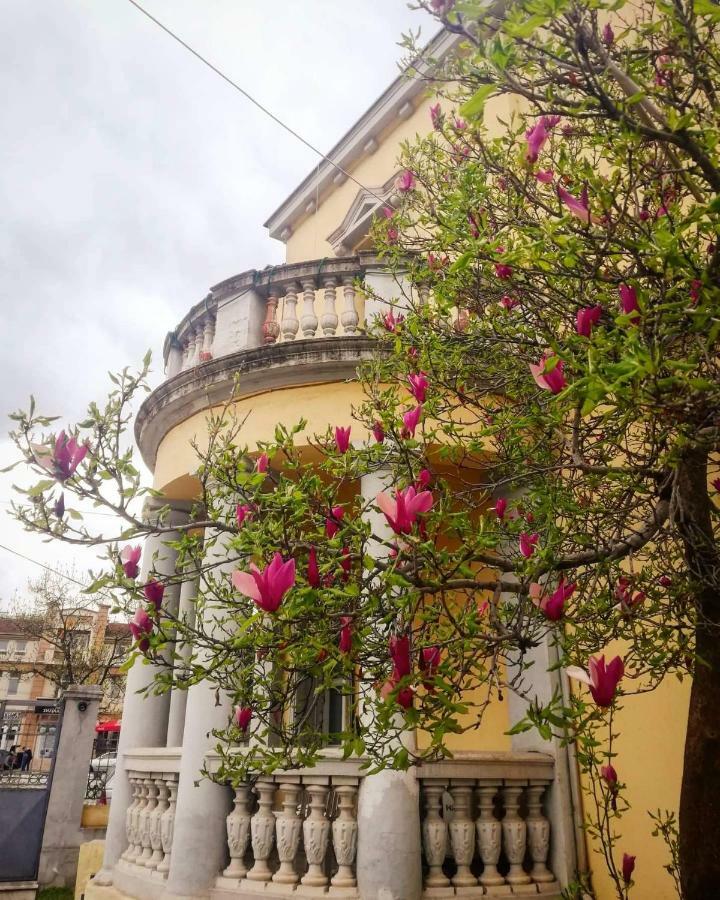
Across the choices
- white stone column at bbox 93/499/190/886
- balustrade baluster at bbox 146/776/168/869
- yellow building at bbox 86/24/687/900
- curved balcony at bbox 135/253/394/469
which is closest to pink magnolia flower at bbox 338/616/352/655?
yellow building at bbox 86/24/687/900

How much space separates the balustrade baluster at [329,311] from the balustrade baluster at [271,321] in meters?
0.54

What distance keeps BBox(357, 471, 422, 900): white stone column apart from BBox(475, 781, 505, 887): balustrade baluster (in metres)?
0.55

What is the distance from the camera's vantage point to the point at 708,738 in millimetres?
3072

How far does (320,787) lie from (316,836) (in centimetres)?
32

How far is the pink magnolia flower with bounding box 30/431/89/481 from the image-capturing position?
284cm

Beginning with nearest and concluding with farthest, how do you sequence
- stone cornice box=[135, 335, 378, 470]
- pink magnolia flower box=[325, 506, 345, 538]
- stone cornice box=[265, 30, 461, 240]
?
pink magnolia flower box=[325, 506, 345, 538], stone cornice box=[135, 335, 378, 470], stone cornice box=[265, 30, 461, 240]

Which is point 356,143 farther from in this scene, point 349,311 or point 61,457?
point 61,457

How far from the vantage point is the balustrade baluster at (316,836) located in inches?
192

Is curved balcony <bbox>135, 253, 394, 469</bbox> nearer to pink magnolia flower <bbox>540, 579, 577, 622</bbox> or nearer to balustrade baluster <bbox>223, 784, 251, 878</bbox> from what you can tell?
balustrade baluster <bbox>223, 784, 251, 878</bbox>

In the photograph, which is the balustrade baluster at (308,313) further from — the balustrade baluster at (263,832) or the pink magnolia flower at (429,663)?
the pink magnolia flower at (429,663)

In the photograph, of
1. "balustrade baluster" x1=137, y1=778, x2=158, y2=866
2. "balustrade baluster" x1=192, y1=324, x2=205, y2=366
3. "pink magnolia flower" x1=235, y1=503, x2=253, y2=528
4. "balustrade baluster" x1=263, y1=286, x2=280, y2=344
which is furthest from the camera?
"balustrade baluster" x1=192, y1=324, x2=205, y2=366

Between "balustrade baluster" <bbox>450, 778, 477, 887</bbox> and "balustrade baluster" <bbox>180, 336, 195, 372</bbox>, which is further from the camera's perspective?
"balustrade baluster" <bbox>180, 336, 195, 372</bbox>

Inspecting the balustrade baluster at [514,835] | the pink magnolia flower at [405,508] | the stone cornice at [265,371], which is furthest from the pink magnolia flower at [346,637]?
the stone cornice at [265,371]

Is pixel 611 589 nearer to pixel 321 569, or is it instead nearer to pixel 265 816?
pixel 321 569
